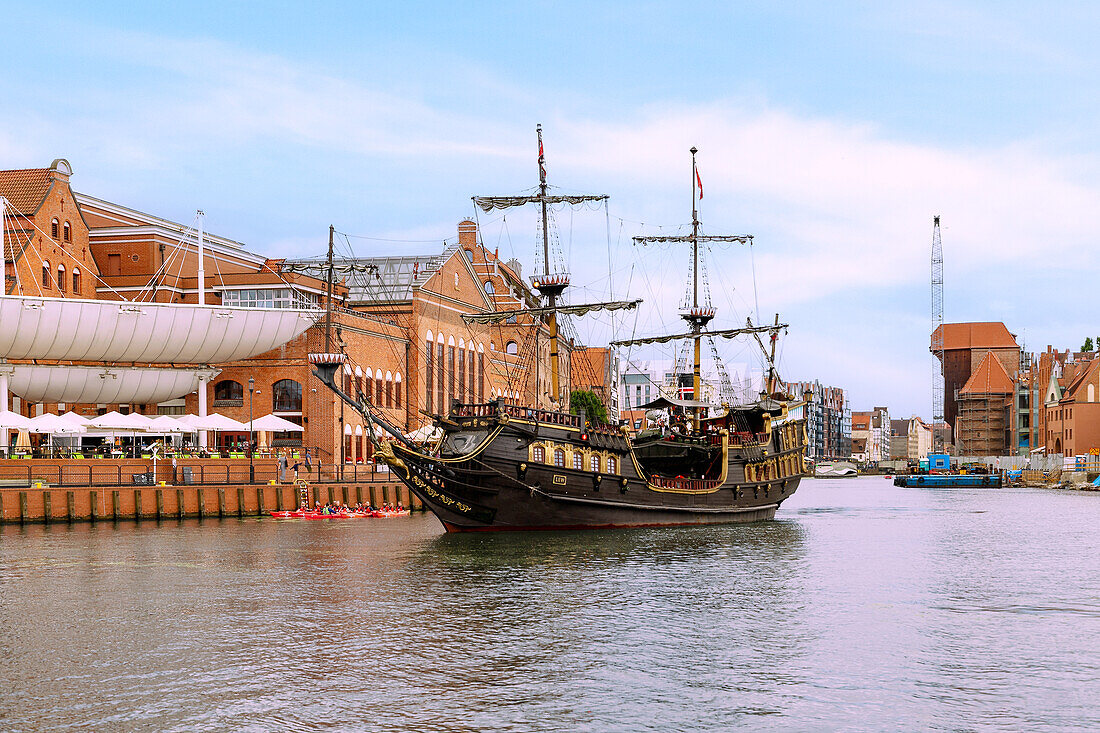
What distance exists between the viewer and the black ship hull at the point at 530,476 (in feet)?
161

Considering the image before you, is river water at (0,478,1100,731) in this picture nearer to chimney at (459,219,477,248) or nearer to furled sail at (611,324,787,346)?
furled sail at (611,324,787,346)

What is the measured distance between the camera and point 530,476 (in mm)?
49625

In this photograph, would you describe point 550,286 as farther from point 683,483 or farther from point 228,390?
point 228,390

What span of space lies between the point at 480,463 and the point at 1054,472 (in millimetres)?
110332

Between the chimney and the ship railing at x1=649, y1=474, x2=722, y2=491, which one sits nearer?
the ship railing at x1=649, y1=474, x2=722, y2=491

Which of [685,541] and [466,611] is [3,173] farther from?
[466,611]

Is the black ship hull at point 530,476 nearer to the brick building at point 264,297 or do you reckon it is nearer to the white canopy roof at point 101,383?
the brick building at point 264,297

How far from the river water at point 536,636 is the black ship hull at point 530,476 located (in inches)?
71.4

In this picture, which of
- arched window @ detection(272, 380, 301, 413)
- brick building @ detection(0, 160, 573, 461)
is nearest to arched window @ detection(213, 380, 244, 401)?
brick building @ detection(0, 160, 573, 461)

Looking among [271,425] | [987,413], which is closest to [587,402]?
[271,425]

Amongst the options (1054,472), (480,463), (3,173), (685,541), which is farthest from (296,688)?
(1054,472)

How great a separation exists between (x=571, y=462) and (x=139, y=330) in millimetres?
34236

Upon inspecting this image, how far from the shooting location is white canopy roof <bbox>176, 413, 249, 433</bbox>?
67.1 m

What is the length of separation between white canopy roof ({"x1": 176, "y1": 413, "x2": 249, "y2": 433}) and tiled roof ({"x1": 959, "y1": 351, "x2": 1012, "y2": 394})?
143 meters
